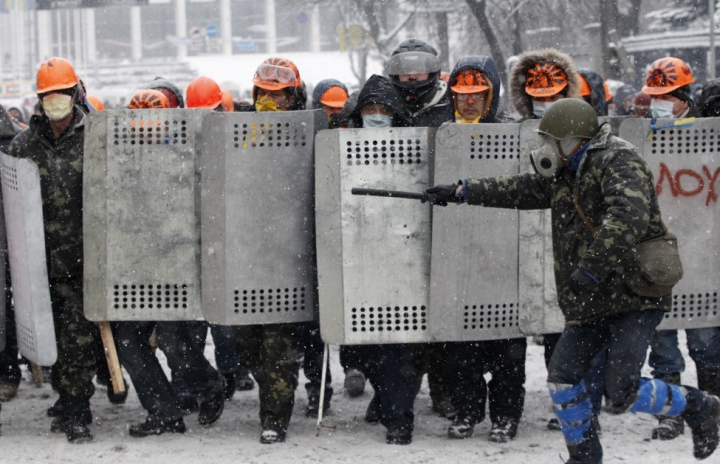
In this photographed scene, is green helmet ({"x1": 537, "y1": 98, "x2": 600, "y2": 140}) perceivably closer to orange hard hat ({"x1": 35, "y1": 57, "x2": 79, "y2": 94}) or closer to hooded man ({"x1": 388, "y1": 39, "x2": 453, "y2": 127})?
hooded man ({"x1": 388, "y1": 39, "x2": 453, "y2": 127})

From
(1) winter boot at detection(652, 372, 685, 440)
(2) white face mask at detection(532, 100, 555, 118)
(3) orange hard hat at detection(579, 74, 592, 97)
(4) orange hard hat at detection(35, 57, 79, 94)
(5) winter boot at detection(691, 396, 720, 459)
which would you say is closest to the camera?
(5) winter boot at detection(691, 396, 720, 459)

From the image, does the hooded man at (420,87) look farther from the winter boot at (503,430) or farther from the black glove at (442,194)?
the winter boot at (503,430)

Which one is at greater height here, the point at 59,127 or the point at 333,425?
the point at 59,127

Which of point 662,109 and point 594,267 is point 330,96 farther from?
point 594,267

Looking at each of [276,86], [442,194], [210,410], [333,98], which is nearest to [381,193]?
[442,194]

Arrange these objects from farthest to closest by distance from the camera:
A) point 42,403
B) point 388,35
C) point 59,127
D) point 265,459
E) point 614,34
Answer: point 388,35
point 614,34
point 42,403
point 59,127
point 265,459

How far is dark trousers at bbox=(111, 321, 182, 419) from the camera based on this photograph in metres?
6.28

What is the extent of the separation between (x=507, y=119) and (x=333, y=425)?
2.22 m

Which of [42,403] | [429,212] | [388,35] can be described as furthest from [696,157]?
[388,35]

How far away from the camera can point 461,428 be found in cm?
625

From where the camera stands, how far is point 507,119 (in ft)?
21.7

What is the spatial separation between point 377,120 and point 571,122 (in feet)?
5.40

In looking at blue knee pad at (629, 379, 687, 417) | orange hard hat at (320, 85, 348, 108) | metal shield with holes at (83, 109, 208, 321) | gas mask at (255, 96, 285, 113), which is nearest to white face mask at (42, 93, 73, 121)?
metal shield with holes at (83, 109, 208, 321)

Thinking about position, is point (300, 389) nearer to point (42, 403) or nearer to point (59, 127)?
point (42, 403)
